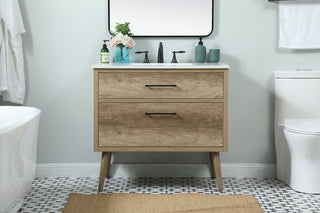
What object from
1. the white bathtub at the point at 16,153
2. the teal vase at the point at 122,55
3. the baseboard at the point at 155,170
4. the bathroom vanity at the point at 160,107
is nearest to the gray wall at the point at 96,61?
the baseboard at the point at 155,170

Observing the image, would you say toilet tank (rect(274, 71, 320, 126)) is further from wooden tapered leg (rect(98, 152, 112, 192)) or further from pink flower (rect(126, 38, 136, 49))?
wooden tapered leg (rect(98, 152, 112, 192))

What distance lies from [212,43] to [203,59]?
0.18 m

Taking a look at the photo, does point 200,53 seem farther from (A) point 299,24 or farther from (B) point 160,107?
(A) point 299,24

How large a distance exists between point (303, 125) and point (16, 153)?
1845mm

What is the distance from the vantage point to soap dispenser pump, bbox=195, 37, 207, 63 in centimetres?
301

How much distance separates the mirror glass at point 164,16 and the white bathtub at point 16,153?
0.99 metres

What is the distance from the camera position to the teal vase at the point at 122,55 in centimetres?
300

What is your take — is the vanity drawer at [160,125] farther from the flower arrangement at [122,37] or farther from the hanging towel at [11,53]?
the hanging towel at [11,53]

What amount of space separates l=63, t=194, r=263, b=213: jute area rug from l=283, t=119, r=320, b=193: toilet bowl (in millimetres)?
380

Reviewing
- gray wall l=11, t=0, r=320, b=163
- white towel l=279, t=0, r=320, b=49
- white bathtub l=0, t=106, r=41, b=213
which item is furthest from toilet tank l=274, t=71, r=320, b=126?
white bathtub l=0, t=106, r=41, b=213

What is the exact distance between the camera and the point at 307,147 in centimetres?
277

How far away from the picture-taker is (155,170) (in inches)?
127

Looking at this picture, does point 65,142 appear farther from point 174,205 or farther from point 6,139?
point 6,139

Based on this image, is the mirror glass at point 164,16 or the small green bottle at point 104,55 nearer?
the small green bottle at point 104,55
